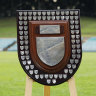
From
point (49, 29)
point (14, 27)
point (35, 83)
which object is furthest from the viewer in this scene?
point (14, 27)

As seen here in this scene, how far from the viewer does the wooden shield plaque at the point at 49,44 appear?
3.83m

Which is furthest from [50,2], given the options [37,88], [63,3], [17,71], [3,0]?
[37,88]

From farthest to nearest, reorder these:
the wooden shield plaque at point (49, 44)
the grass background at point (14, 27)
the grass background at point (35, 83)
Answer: the grass background at point (14, 27)
the grass background at point (35, 83)
the wooden shield plaque at point (49, 44)

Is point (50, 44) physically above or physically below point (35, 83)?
above

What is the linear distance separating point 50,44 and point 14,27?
59.3ft

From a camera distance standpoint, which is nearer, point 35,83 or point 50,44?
point 50,44

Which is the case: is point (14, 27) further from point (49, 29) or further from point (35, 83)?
point (49, 29)

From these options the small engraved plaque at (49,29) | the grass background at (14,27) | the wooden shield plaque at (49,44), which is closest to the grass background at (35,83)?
the wooden shield plaque at (49,44)

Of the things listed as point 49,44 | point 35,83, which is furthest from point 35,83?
point 49,44

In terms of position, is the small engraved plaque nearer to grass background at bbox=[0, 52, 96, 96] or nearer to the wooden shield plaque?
the wooden shield plaque

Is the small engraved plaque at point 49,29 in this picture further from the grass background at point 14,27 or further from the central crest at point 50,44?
the grass background at point 14,27

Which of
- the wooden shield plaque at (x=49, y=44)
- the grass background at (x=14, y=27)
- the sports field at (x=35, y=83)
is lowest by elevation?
the grass background at (x=14, y=27)

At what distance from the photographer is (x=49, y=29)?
12.6 feet

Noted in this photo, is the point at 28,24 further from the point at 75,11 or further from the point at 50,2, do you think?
the point at 50,2
